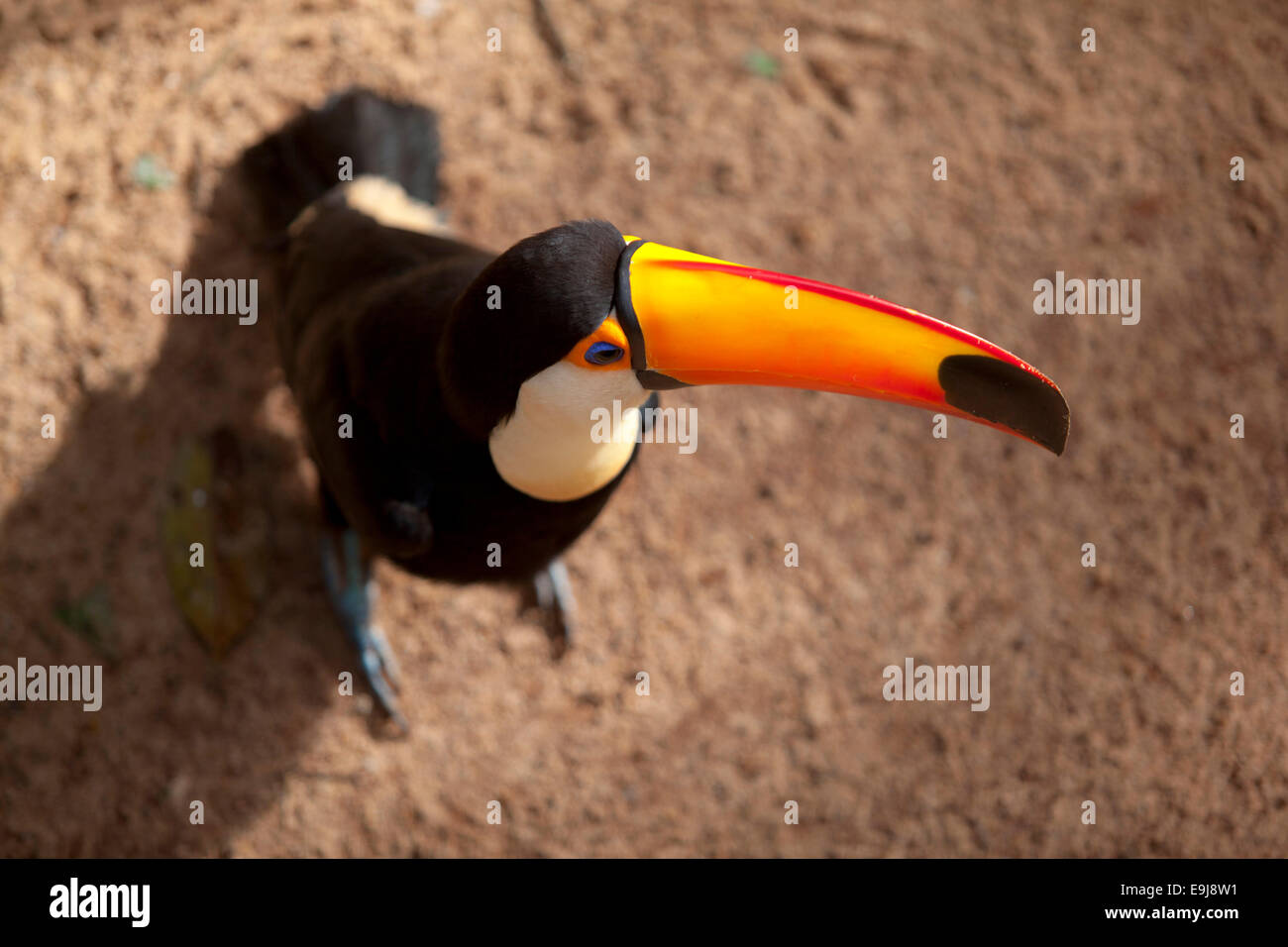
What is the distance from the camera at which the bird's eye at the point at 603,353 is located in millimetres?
2043

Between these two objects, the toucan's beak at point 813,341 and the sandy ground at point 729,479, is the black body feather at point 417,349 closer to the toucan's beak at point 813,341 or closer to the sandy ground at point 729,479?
the toucan's beak at point 813,341

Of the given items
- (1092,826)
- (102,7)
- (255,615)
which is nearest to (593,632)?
(255,615)

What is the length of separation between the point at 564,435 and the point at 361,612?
4.57 feet

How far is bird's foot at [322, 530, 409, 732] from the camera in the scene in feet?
10.6

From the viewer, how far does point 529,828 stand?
3.21 metres

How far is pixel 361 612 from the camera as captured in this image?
3.28 metres

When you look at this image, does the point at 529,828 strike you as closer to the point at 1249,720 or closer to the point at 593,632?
the point at 593,632

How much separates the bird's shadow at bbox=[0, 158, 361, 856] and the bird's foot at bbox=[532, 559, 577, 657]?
678mm
